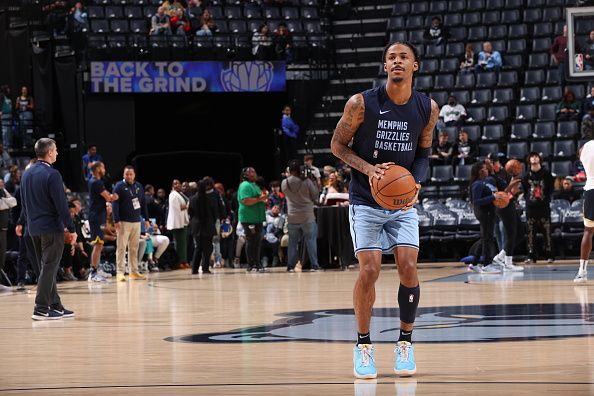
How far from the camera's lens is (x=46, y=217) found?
417 inches

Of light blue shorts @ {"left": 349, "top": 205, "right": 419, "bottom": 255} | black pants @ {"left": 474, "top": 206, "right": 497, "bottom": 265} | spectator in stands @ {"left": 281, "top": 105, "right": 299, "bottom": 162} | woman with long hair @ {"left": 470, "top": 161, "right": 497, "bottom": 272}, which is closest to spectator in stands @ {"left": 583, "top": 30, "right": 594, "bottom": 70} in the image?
woman with long hair @ {"left": 470, "top": 161, "right": 497, "bottom": 272}

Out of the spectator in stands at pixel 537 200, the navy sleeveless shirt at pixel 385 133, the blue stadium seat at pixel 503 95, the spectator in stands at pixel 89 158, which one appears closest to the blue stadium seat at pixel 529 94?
the blue stadium seat at pixel 503 95

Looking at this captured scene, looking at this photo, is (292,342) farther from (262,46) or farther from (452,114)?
(262,46)

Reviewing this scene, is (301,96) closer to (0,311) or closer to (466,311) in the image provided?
(0,311)

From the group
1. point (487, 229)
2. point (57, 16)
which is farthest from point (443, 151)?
point (57, 16)

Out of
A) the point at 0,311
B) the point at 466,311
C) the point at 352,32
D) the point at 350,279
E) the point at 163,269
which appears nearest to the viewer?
the point at 466,311

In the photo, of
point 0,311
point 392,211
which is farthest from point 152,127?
point 392,211

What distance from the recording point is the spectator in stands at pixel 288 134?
2397 centimetres

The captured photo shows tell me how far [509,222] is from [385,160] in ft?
33.8

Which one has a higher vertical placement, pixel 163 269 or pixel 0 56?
pixel 0 56

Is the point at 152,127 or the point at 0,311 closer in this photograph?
the point at 0,311

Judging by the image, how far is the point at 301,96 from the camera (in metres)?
25.0

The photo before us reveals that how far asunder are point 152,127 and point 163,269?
16.7 feet

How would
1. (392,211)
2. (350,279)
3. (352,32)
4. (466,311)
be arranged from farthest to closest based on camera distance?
(352,32), (350,279), (466,311), (392,211)
